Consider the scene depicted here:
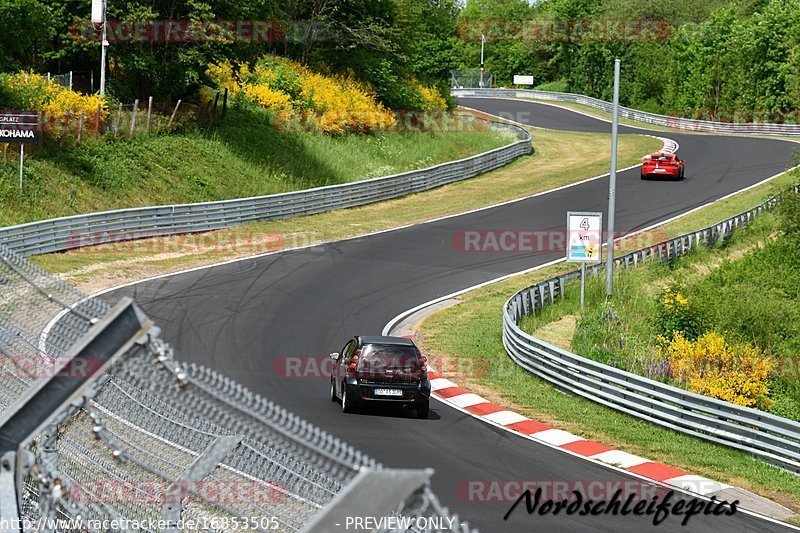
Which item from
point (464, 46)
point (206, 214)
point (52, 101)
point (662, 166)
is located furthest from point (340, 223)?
point (464, 46)

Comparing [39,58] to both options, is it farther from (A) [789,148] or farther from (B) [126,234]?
(A) [789,148]

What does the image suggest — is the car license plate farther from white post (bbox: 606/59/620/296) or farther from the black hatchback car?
white post (bbox: 606/59/620/296)

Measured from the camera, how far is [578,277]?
32.2 metres

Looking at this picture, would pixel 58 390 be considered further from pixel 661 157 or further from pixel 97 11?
pixel 661 157

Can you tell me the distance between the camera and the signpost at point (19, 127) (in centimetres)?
3127

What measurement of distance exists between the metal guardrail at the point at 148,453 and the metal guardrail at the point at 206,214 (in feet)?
68.0

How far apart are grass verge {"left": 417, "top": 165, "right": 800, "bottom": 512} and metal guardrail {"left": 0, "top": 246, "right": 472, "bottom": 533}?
10.2m

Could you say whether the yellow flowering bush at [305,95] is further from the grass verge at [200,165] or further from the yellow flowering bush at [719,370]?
the yellow flowering bush at [719,370]

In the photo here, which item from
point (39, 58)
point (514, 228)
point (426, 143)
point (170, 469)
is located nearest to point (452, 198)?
point (514, 228)

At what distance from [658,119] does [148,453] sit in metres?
84.7

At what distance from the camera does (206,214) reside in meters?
35.7

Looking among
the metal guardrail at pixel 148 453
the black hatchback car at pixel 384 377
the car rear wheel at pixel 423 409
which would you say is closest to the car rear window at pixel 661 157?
the black hatchback car at pixel 384 377

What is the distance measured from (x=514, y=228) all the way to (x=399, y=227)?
4.50 m

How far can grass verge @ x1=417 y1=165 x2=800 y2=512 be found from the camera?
55.2 feet
